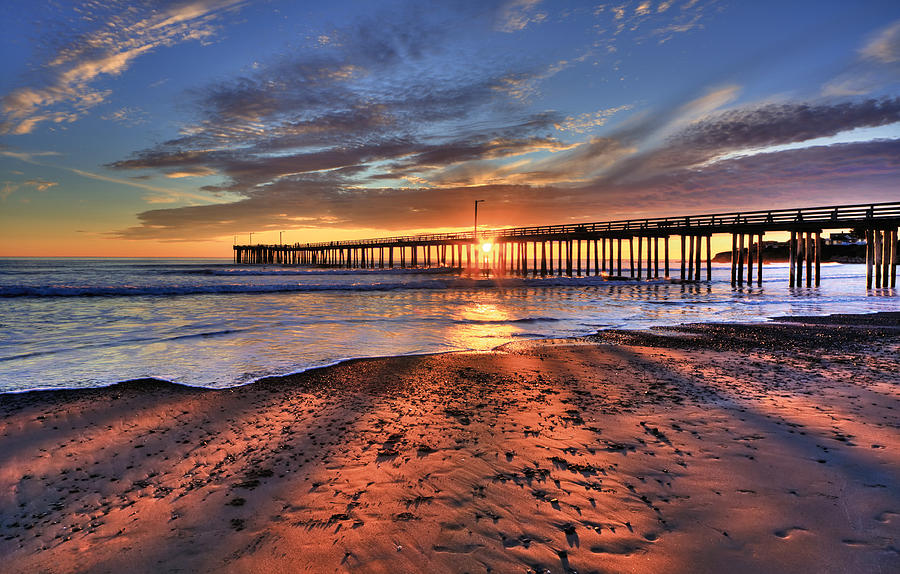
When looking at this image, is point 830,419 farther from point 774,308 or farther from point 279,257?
point 279,257

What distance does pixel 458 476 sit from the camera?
350cm

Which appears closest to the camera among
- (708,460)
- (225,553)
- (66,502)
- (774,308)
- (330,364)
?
(225,553)

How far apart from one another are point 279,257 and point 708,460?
125 m

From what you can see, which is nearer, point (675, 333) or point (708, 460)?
point (708, 460)

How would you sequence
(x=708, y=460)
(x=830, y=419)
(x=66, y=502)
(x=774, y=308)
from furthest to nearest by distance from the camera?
1. (x=774, y=308)
2. (x=830, y=419)
3. (x=708, y=460)
4. (x=66, y=502)

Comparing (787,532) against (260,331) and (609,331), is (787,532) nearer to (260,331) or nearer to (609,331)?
Answer: (609,331)

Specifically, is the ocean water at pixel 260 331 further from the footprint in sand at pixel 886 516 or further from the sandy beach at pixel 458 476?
the footprint in sand at pixel 886 516

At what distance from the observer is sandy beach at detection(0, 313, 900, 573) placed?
2.56m

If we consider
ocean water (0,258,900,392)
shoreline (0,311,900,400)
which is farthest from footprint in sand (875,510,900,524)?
ocean water (0,258,900,392)

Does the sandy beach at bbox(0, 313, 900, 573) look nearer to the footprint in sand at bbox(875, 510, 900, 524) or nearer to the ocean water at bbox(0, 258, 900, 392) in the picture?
the footprint in sand at bbox(875, 510, 900, 524)

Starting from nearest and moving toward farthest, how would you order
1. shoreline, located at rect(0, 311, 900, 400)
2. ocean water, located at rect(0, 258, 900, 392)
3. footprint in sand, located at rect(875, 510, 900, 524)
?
footprint in sand, located at rect(875, 510, 900, 524) < shoreline, located at rect(0, 311, 900, 400) < ocean water, located at rect(0, 258, 900, 392)

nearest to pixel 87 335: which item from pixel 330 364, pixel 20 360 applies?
pixel 20 360

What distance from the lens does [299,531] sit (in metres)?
2.79

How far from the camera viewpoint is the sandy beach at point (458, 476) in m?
2.56
